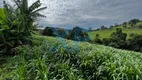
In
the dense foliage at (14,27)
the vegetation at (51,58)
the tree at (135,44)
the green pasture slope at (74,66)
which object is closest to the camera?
the green pasture slope at (74,66)

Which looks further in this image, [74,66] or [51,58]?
[51,58]

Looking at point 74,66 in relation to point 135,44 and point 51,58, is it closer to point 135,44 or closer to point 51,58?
point 51,58

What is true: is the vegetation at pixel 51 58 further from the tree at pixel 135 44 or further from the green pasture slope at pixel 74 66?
the tree at pixel 135 44

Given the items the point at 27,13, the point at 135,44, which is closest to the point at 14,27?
the point at 27,13

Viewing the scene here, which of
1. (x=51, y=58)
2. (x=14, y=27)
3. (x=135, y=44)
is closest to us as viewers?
(x=51, y=58)

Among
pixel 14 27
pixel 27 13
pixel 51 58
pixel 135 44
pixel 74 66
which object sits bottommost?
pixel 135 44

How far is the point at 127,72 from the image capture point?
5.28m

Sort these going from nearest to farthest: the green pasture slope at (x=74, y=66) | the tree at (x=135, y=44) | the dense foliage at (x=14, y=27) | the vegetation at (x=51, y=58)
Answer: the green pasture slope at (x=74, y=66), the vegetation at (x=51, y=58), the dense foliage at (x=14, y=27), the tree at (x=135, y=44)

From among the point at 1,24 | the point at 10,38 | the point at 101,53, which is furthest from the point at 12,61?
the point at 101,53

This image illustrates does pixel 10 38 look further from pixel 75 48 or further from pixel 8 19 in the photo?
pixel 75 48

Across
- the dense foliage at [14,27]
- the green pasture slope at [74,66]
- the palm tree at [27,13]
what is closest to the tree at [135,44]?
the palm tree at [27,13]

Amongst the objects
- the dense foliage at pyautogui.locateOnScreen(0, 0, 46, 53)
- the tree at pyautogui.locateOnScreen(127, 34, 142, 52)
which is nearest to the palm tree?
the dense foliage at pyautogui.locateOnScreen(0, 0, 46, 53)

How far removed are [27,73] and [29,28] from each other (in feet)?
15.3

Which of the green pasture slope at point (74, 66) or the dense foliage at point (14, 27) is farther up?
the dense foliage at point (14, 27)
